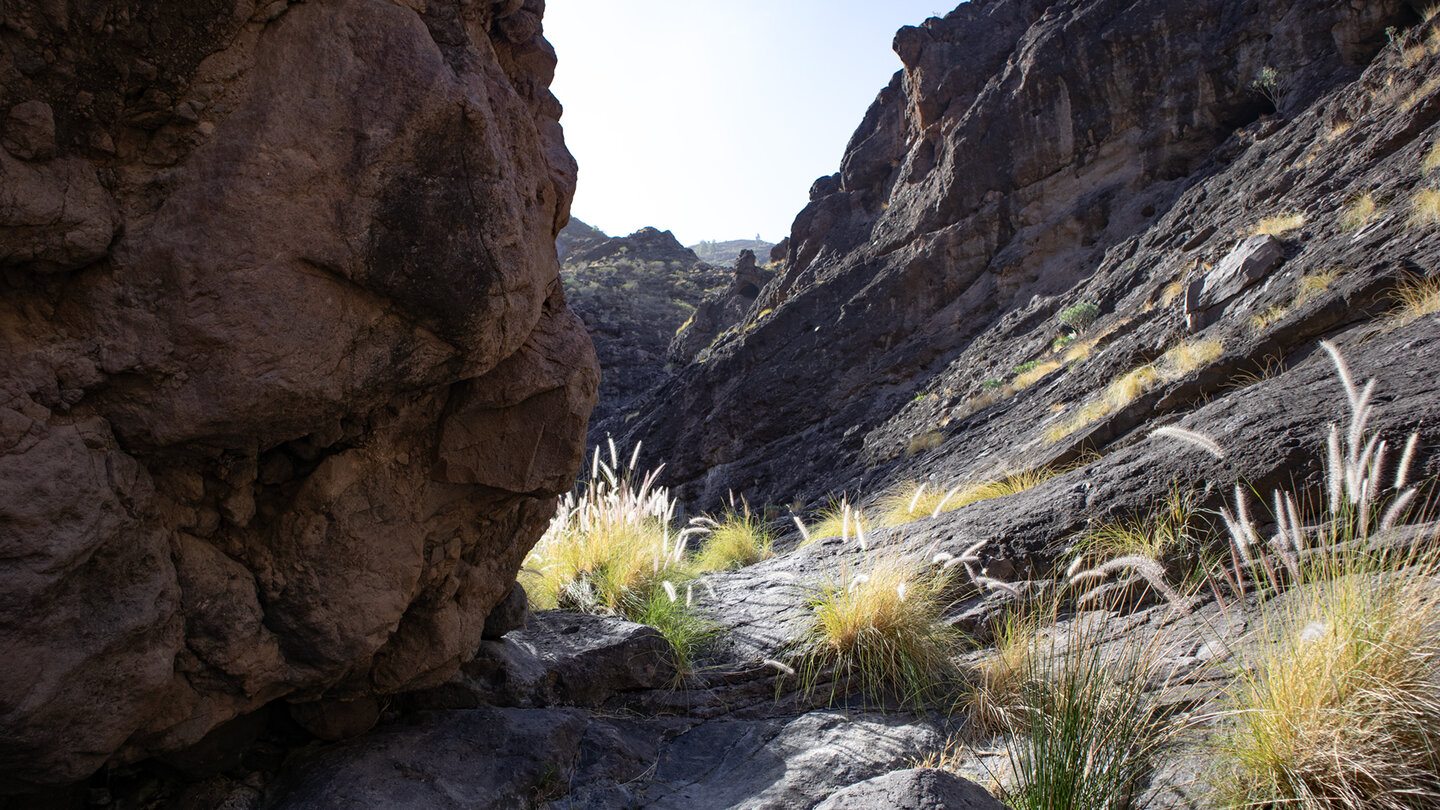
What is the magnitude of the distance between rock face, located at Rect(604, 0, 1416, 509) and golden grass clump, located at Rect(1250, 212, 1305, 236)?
46 centimetres

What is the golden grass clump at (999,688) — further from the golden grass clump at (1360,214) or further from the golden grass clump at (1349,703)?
the golden grass clump at (1360,214)

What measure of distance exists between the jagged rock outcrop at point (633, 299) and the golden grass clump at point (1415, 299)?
2129cm

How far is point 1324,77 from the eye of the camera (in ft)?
47.5

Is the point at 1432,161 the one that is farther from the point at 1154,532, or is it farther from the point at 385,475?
the point at 385,475

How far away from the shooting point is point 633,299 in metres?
36.1

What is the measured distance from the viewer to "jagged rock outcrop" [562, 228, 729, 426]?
31.3 meters

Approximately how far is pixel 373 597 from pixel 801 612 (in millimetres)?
2883

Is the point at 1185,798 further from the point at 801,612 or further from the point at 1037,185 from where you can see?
the point at 1037,185

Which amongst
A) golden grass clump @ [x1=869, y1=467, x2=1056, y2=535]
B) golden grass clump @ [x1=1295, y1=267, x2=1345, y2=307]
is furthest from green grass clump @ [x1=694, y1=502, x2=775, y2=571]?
golden grass clump @ [x1=1295, y1=267, x2=1345, y2=307]

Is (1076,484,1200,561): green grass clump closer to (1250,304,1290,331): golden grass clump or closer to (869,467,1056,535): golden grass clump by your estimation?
(869,467,1056,535): golden grass clump

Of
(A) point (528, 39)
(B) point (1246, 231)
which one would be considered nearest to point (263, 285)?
(A) point (528, 39)

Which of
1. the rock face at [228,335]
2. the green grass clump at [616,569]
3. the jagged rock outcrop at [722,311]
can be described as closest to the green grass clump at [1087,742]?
the green grass clump at [616,569]

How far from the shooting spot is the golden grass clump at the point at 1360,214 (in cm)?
844

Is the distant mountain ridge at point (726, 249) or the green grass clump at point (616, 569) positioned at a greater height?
the distant mountain ridge at point (726, 249)
